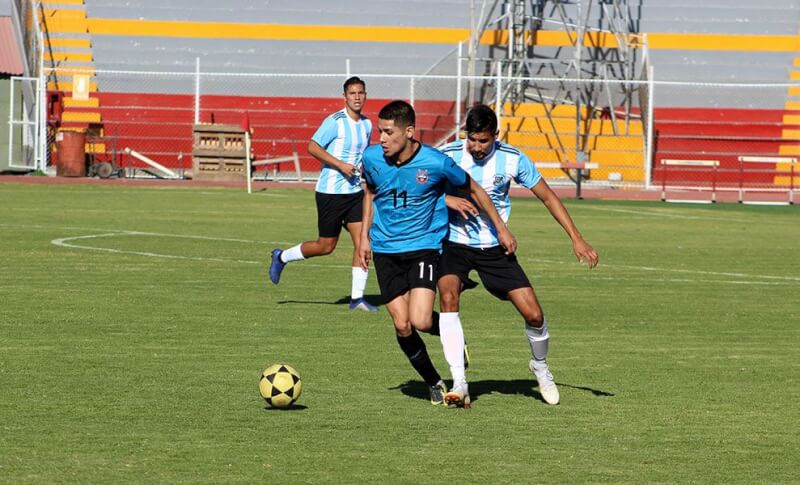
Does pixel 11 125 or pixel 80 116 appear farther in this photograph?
pixel 80 116

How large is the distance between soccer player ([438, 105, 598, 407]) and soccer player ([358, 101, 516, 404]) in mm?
94

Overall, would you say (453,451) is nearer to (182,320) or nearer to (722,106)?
(182,320)

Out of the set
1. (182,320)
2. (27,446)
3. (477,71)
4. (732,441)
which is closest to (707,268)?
(182,320)

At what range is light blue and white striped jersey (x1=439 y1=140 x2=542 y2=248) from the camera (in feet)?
29.1

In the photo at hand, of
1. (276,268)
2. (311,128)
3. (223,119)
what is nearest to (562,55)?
(311,128)

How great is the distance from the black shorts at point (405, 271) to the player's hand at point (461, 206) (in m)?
0.30

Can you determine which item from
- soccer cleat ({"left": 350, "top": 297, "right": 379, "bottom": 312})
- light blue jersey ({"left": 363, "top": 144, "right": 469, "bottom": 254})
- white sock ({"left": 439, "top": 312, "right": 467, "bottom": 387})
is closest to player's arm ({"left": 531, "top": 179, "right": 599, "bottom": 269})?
light blue jersey ({"left": 363, "top": 144, "right": 469, "bottom": 254})

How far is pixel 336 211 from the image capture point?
13680 millimetres

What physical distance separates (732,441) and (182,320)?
5.82m

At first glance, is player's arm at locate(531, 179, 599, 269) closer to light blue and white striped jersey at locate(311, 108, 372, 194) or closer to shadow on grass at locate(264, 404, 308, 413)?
shadow on grass at locate(264, 404, 308, 413)

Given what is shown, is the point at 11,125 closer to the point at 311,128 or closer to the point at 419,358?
the point at 311,128

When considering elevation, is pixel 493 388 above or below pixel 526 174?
below

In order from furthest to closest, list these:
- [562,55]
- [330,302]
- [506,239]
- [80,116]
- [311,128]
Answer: [562,55] < [80,116] < [311,128] < [330,302] < [506,239]

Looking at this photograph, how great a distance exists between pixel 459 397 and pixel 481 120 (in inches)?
65.5
